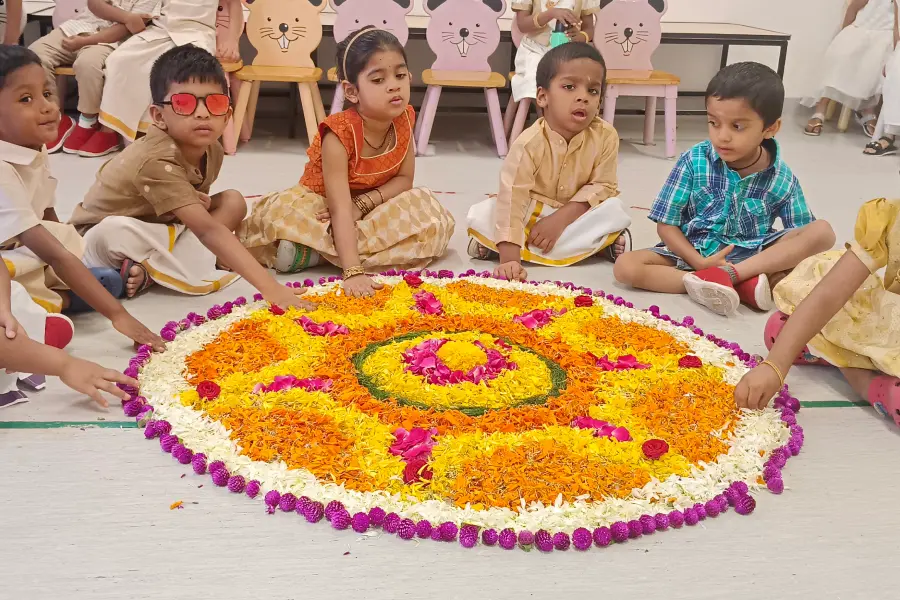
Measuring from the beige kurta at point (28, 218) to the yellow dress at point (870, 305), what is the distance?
1.96 m

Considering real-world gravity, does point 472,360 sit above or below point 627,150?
above

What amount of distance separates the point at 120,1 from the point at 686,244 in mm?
3677

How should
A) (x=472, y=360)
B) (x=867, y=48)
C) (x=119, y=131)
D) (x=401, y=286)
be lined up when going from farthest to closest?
(x=867, y=48) → (x=119, y=131) → (x=401, y=286) → (x=472, y=360)

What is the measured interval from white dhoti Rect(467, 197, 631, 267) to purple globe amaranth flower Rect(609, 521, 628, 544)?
169 cm

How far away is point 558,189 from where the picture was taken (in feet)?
10.4

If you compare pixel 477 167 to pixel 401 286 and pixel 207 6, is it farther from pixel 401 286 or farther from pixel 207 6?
pixel 401 286

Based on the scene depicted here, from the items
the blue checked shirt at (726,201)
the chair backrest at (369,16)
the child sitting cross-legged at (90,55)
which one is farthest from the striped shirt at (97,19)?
the blue checked shirt at (726,201)

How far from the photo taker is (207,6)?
486 cm

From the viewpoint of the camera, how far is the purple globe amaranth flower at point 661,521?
1.59 meters

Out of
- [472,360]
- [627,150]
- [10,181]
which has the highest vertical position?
[10,181]

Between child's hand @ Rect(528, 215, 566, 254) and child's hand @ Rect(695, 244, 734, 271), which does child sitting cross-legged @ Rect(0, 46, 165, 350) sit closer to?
child's hand @ Rect(528, 215, 566, 254)

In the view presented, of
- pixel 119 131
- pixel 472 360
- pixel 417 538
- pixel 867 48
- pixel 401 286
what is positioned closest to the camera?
A: pixel 417 538

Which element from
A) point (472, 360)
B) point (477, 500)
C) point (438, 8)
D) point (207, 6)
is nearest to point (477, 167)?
point (438, 8)

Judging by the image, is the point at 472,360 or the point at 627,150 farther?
the point at 627,150
